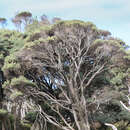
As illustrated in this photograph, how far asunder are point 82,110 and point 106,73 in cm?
357

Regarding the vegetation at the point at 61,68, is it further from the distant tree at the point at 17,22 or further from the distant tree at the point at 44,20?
the distant tree at the point at 17,22

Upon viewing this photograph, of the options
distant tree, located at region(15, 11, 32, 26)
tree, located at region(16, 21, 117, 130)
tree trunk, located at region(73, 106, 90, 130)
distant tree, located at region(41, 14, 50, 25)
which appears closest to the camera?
tree trunk, located at region(73, 106, 90, 130)

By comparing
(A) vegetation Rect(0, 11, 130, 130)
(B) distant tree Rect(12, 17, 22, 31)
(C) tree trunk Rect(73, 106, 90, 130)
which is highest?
(B) distant tree Rect(12, 17, 22, 31)

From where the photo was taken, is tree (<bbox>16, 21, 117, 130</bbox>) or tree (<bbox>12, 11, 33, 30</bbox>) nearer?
tree (<bbox>16, 21, 117, 130</bbox>)

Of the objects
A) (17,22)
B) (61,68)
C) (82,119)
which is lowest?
(82,119)

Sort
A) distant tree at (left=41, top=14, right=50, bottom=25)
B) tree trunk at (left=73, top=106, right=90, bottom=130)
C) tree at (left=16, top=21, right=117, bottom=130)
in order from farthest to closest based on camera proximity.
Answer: distant tree at (left=41, top=14, right=50, bottom=25) < tree at (left=16, top=21, right=117, bottom=130) < tree trunk at (left=73, top=106, right=90, bottom=130)

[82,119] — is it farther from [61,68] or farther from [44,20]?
[44,20]

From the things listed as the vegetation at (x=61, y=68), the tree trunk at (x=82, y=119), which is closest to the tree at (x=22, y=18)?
the vegetation at (x=61, y=68)

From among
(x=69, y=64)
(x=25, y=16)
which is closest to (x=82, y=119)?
(x=69, y=64)

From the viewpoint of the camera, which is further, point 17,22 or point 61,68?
point 17,22

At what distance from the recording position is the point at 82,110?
1016cm

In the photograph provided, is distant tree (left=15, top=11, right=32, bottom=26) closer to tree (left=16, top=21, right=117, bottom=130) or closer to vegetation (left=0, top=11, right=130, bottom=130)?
vegetation (left=0, top=11, right=130, bottom=130)

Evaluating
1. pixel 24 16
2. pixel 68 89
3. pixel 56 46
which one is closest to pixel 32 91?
pixel 68 89

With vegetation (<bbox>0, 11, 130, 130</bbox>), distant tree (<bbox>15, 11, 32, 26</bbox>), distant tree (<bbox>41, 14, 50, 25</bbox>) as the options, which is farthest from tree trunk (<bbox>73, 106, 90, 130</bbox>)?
distant tree (<bbox>15, 11, 32, 26</bbox>)
